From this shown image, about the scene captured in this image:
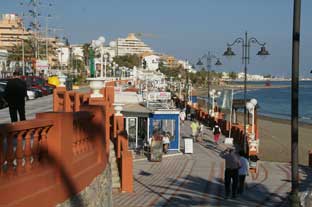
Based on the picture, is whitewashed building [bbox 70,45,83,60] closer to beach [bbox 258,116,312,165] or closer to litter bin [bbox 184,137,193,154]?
beach [bbox 258,116,312,165]

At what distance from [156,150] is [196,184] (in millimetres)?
6269

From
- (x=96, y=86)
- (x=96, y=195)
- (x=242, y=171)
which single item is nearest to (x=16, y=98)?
(x=96, y=86)

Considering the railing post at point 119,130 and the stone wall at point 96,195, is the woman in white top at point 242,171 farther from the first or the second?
the stone wall at point 96,195

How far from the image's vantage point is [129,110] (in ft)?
91.0

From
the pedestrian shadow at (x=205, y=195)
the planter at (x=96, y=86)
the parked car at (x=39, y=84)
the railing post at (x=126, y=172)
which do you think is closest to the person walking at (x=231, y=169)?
the pedestrian shadow at (x=205, y=195)

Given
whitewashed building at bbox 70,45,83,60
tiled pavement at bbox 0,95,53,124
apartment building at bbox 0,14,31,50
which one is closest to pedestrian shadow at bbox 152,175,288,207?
tiled pavement at bbox 0,95,53,124

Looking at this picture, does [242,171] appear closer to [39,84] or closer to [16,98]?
[16,98]

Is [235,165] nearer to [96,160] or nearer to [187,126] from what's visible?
[96,160]

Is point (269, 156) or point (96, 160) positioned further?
point (269, 156)

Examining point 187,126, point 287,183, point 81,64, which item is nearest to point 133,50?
point 81,64

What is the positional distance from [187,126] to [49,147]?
41.3m

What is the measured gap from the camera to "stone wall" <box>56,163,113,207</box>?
809 cm

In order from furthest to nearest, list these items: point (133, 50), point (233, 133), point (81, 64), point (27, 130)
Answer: point (133, 50)
point (81, 64)
point (233, 133)
point (27, 130)

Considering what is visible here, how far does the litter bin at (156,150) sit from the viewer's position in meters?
26.4
